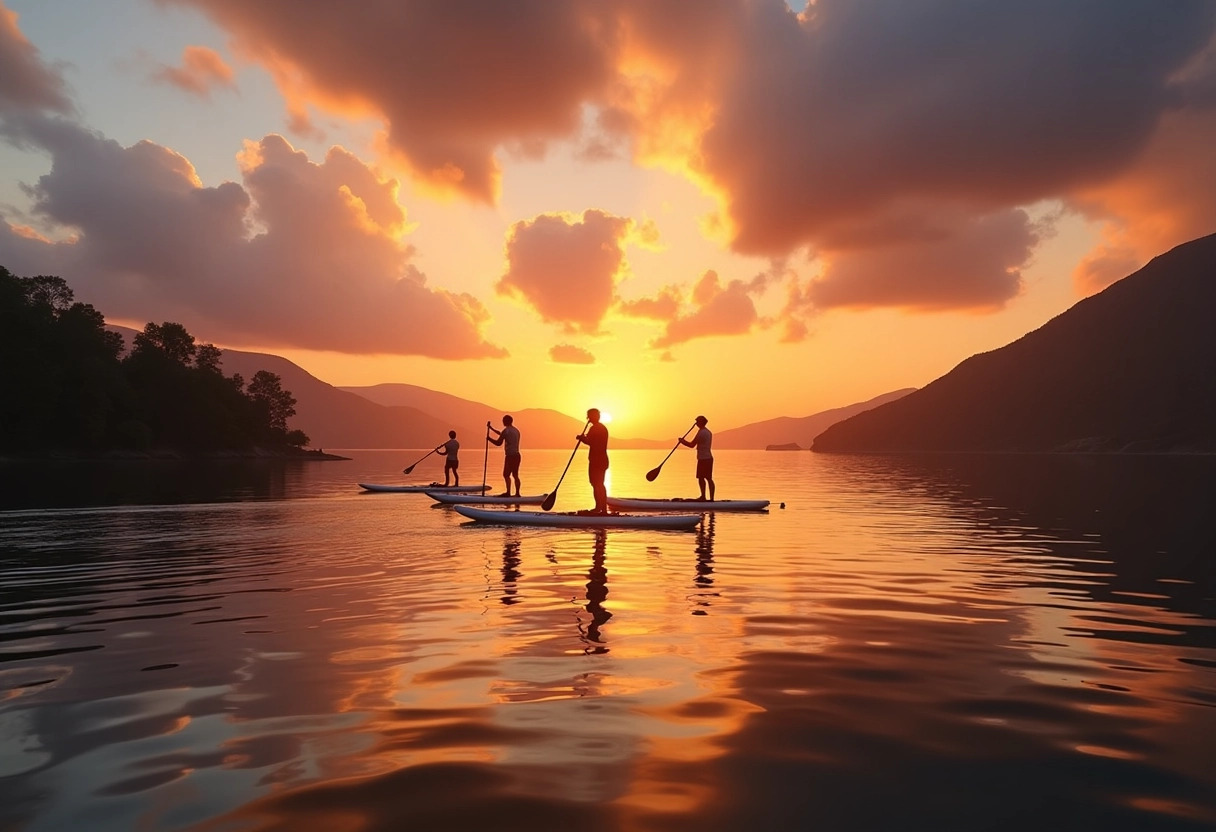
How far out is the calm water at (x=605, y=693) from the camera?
4.43 meters

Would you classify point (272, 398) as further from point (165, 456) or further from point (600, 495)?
point (600, 495)

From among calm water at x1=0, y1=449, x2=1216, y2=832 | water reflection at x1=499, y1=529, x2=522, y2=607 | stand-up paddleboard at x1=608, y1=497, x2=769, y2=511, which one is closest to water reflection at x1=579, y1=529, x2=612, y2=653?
calm water at x1=0, y1=449, x2=1216, y2=832

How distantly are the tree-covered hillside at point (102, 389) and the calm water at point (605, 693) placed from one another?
92255mm

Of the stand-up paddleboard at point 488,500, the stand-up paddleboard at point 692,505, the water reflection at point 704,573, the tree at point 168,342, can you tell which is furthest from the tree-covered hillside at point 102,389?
the water reflection at point 704,573

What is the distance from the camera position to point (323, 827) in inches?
163

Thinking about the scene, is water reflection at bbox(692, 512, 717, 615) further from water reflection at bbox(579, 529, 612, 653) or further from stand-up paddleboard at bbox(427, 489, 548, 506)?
stand-up paddleboard at bbox(427, 489, 548, 506)

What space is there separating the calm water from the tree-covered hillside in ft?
303

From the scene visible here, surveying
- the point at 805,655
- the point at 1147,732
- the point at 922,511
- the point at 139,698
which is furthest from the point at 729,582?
the point at 922,511

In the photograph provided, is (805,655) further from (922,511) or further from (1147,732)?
(922,511)

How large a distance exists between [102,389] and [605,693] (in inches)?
4324

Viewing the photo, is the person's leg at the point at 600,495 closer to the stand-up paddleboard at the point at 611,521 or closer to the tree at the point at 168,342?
the stand-up paddleboard at the point at 611,521

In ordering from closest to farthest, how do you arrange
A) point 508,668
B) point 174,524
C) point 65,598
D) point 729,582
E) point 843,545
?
point 508,668 → point 65,598 → point 729,582 → point 843,545 → point 174,524

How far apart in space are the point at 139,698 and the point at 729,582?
350 inches

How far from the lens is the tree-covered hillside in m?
85.9
